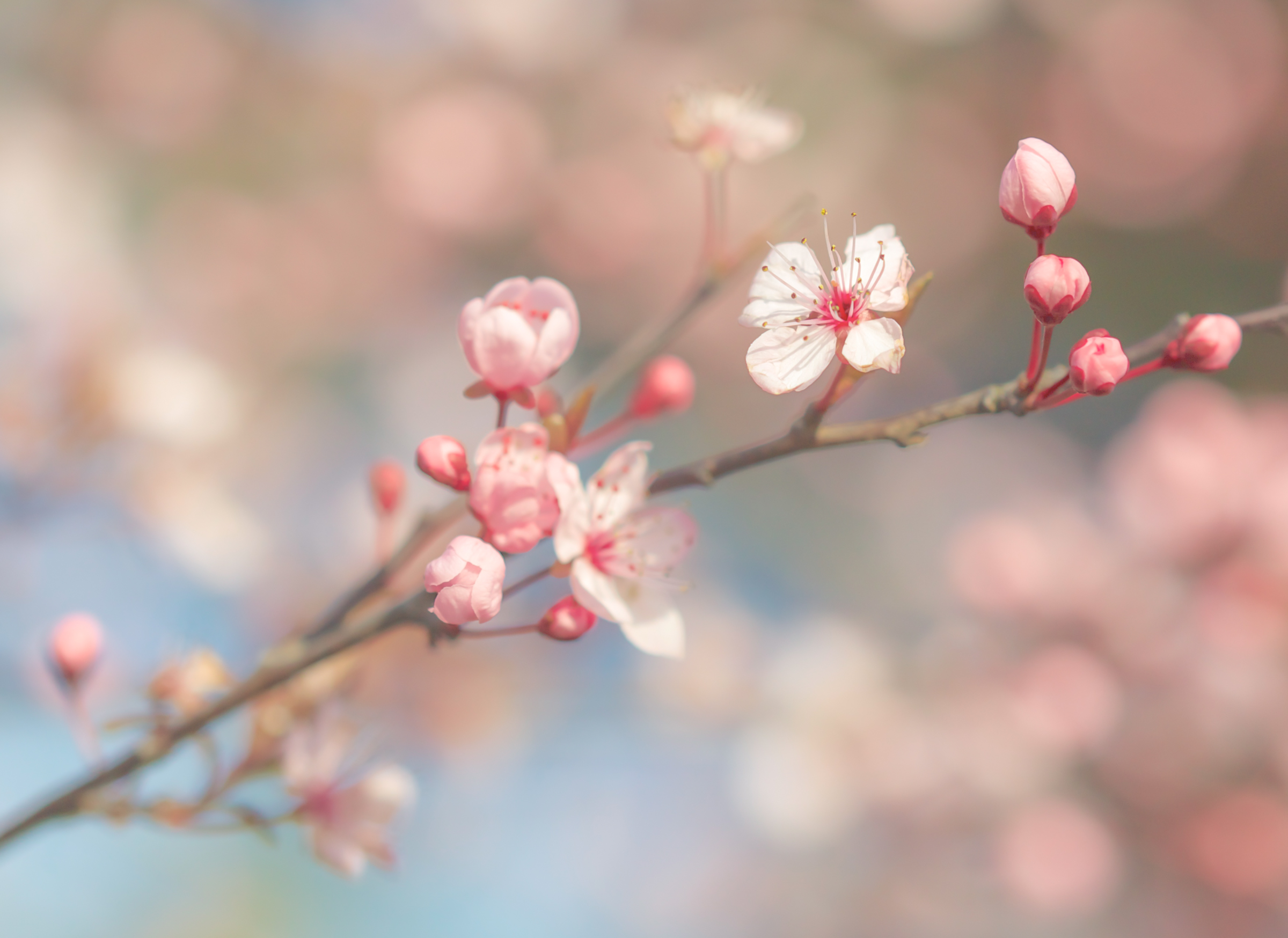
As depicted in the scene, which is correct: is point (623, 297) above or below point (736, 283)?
below

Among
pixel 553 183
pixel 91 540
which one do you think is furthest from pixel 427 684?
pixel 553 183

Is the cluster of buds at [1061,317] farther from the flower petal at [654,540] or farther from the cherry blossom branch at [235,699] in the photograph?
the cherry blossom branch at [235,699]

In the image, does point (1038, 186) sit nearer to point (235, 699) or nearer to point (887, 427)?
point (887, 427)

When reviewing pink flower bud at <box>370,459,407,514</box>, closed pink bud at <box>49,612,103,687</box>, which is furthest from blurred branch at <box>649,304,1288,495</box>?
closed pink bud at <box>49,612,103,687</box>

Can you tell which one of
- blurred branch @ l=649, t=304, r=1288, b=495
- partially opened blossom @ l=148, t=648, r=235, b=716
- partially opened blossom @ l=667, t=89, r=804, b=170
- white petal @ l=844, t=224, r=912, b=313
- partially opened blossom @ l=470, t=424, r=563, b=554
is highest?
partially opened blossom @ l=667, t=89, r=804, b=170

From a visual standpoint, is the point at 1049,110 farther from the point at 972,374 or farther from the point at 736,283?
the point at 736,283

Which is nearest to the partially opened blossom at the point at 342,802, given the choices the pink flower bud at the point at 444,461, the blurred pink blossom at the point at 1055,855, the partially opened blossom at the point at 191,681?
the partially opened blossom at the point at 191,681

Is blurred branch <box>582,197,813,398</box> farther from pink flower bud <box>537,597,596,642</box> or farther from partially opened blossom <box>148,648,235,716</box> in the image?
partially opened blossom <box>148,648,235,716</box>
